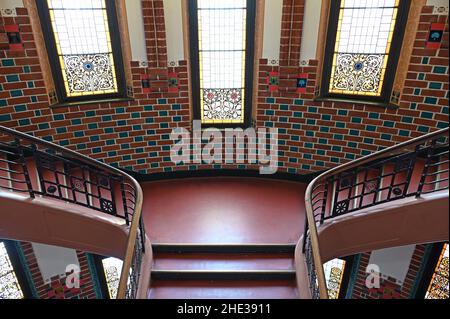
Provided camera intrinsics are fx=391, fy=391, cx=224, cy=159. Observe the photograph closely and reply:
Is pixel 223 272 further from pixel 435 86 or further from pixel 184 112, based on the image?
pixel 435 86

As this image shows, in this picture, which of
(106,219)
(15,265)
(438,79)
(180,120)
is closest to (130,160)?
(180,120)

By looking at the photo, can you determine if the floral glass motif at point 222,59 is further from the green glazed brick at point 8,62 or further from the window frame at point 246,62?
the green glazed brick at point 8,62

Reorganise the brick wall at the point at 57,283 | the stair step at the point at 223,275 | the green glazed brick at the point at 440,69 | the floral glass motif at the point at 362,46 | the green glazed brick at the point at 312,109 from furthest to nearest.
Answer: the brick wall at the point at 57,283, the green glazed brick at the point at 312,109, the floral glass motif at the point at 362,46, the green glazed brick at the point at 440,69, the stair step at the point at 223,275

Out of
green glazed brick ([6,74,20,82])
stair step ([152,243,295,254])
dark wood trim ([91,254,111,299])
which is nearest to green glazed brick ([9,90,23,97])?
green glazed brick ([6,74,20,82])

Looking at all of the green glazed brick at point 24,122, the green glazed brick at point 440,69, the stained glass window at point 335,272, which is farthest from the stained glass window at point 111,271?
the green glazed brick at point 440,69

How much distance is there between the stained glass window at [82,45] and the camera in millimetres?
5276

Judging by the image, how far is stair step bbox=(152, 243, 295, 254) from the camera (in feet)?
17.0

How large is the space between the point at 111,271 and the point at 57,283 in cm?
94

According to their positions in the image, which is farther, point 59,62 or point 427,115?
point 59,62

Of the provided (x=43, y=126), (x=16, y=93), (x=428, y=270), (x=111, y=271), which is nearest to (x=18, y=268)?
(x=111, y=271)

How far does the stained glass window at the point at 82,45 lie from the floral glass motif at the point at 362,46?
3192 millimetres

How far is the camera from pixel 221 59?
19.5 feet

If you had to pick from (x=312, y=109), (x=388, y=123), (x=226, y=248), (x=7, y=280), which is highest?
(x=312, y=109)
